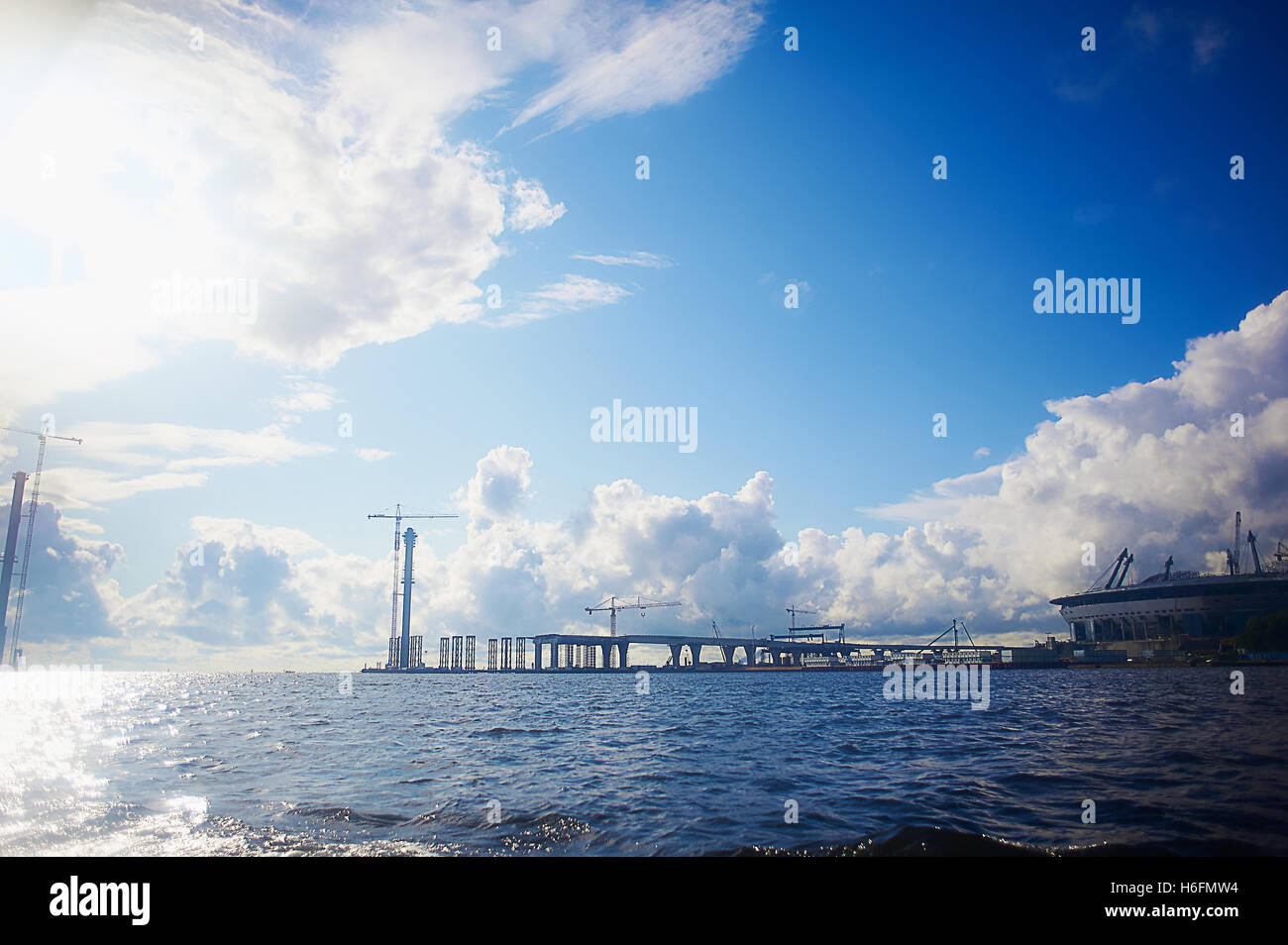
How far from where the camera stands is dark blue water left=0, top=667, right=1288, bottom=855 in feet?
61.2

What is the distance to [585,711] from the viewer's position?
72.9 metres

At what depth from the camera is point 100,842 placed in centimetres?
1917

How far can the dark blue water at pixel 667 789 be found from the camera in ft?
61.2

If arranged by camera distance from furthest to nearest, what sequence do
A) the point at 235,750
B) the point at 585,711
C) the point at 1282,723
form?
the point at 585,711, the point at 1282,723, the point at 235,750

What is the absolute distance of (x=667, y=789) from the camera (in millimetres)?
25516
